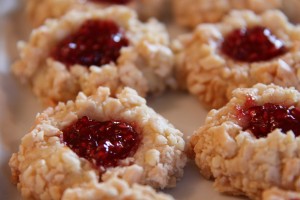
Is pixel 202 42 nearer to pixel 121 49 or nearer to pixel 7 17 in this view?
pixel 121 49

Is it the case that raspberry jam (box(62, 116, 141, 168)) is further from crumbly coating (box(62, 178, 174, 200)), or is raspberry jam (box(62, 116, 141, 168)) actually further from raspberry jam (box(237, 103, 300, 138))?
raspberry jam (box(237, 103, 300, 138))

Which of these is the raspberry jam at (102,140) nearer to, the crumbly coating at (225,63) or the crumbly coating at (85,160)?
the crumbly coating at (85,160)

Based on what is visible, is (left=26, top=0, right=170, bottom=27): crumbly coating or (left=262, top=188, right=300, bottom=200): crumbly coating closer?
(left=262, top=188, right=300, bottom=200): crumbly coating

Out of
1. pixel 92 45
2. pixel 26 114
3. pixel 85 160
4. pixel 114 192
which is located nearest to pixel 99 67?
pixel 92 45

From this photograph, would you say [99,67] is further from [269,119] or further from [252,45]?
[269,119]

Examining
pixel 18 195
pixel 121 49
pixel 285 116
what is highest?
pixel 121 49

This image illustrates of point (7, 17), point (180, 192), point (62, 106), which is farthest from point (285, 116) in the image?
point (7, 17)

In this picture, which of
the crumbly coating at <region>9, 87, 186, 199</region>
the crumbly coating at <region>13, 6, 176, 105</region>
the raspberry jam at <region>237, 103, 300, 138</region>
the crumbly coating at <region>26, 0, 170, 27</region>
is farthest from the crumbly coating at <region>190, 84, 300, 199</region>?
the crumbly coating at <region>26, 0, 170, 27</region>
